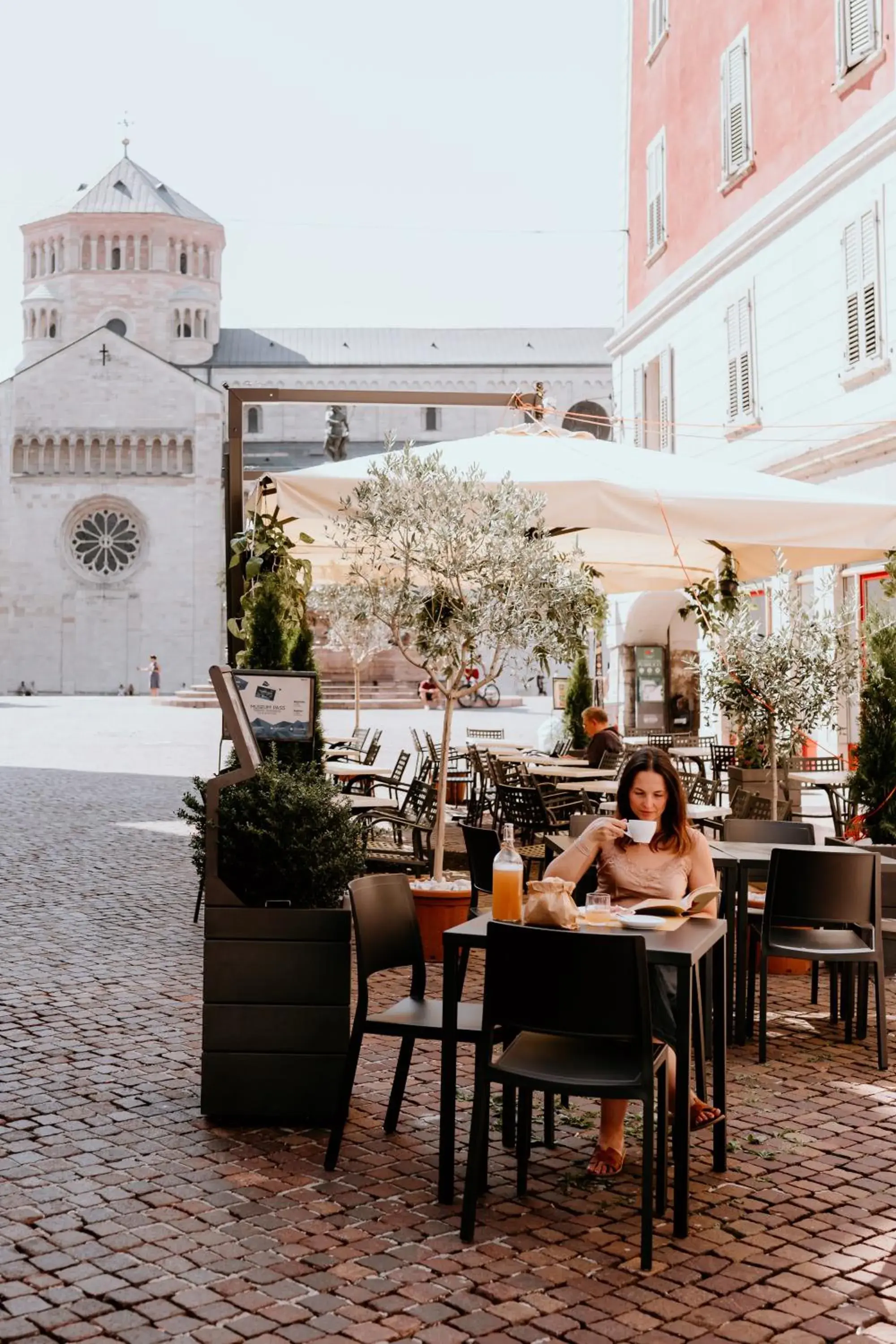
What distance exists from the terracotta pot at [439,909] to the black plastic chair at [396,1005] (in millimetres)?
1995

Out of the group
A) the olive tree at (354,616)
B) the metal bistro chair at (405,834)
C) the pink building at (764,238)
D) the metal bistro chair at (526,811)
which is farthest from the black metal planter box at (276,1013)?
the pink building at (764,238)

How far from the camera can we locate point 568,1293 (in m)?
3.28

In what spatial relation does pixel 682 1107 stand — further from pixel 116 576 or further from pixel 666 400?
pixel 116 576

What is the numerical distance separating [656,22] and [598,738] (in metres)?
12.1

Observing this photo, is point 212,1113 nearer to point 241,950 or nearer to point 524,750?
point 241,950

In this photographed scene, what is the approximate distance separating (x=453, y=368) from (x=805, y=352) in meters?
50.3

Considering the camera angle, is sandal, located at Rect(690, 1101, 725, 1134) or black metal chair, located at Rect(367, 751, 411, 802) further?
black metal chair, located at Rect(367, 751, 411, 802)

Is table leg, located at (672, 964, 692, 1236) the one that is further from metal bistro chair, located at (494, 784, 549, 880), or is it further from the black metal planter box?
metal bistro chair, located at (494, 784, 549, 880)

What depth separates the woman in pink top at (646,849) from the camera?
445 centimetres

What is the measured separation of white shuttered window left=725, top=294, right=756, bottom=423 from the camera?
52.4ft

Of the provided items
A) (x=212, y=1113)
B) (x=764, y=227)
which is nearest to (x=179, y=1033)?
(x=212, y=1113)

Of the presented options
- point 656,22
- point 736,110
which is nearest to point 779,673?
point 736,110

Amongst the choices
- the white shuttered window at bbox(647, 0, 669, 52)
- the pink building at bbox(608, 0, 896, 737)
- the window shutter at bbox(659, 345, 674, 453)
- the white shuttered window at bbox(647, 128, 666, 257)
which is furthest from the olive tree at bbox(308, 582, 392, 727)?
the white shuttered window at bbox(647, 0, 669, 52)

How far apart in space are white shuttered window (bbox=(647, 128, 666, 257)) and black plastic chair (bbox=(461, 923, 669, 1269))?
1691cm
